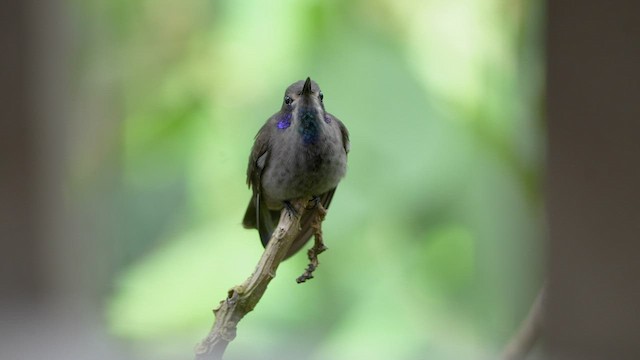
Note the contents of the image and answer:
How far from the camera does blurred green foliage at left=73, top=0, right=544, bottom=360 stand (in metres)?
1.61

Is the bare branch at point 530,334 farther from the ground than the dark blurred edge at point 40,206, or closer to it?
closer to it

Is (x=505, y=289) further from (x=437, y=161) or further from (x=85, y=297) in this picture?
(x=85, y=297)

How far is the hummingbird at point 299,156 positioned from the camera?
1.15 metres

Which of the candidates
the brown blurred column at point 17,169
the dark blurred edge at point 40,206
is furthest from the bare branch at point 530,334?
the brown blurred column at point 17,169

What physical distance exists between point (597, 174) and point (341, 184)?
29.8 inches

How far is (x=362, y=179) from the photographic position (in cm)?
168

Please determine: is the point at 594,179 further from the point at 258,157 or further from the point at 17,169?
the point at 17,169

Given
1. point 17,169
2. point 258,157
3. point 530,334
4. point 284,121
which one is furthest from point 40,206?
point 530,334

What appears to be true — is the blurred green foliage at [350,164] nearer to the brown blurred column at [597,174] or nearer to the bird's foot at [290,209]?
the bird's foot at [290,209]

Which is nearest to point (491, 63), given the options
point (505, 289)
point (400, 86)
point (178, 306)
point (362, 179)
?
point (400, 86)

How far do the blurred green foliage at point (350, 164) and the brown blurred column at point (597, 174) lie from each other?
570 mm

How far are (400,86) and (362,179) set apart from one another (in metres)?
0.24

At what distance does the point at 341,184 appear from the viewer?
1.66m

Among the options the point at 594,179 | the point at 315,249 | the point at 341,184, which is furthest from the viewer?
the point at 341,184
